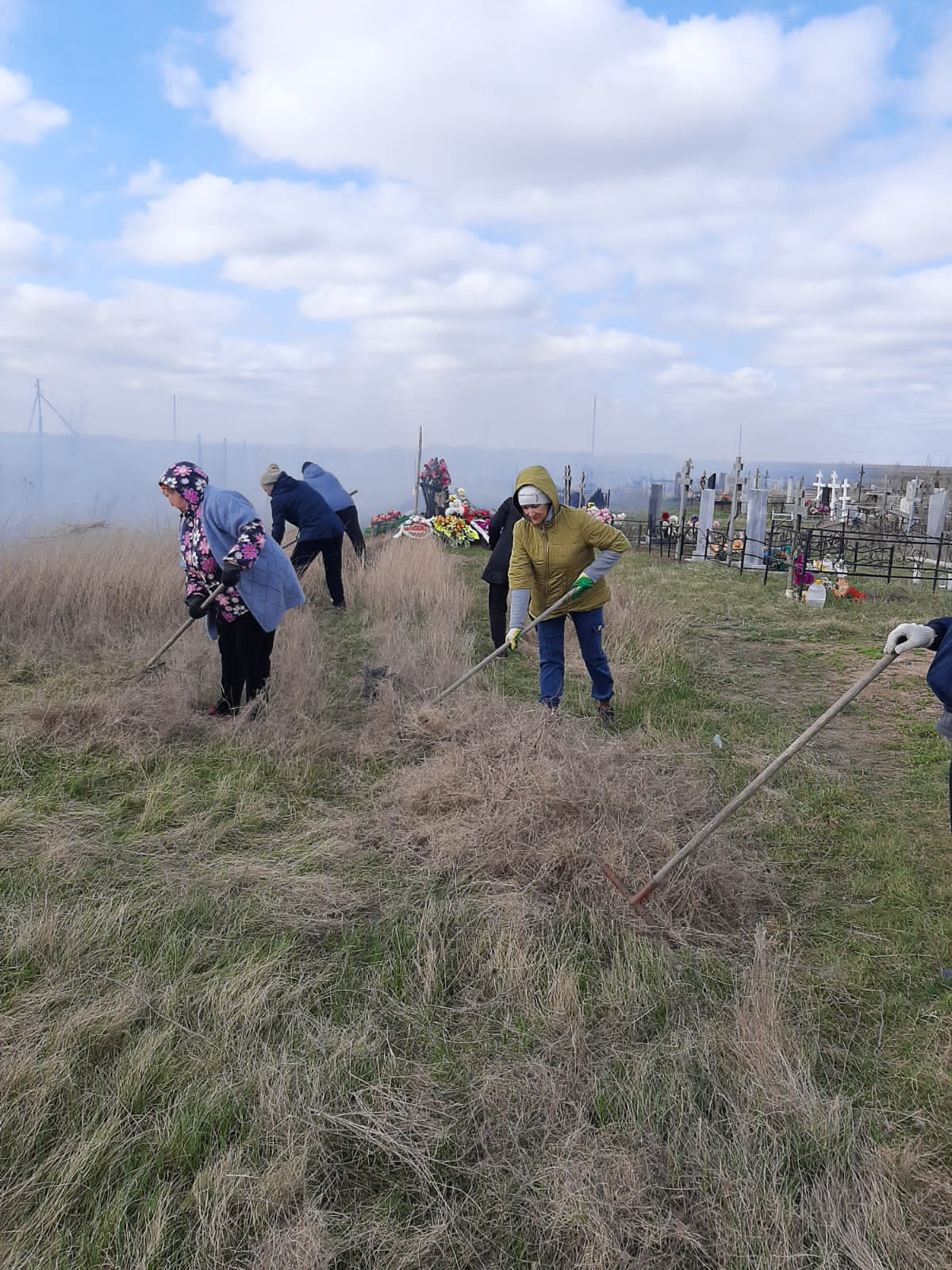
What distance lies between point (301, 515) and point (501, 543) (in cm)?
234

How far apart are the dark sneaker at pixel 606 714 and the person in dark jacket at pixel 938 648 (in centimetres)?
238

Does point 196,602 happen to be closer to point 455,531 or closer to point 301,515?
point 301,515

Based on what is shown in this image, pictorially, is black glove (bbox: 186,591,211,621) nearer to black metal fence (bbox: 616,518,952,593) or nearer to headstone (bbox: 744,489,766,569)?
black metal fence (bbox: 616,518,952,593)

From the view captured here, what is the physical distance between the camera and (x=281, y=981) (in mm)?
2457

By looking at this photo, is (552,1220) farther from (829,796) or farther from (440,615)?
(440,615)

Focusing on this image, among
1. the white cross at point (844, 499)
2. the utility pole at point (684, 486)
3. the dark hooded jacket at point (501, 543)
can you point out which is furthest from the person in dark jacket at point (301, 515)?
the white cross at point (844, 499)

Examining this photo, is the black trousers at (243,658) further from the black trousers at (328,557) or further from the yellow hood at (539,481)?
the black trousers at (328,557)

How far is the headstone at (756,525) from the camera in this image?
494 inches

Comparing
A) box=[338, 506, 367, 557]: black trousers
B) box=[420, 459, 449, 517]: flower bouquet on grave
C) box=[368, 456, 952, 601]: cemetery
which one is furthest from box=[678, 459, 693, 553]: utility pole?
box=[338, 506, 367, 557]: black trousers

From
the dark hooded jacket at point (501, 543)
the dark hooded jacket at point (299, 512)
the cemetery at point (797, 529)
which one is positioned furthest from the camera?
the cemetery at point (797, 529)

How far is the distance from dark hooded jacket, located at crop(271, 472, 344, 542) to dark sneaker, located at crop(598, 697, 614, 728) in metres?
3.68

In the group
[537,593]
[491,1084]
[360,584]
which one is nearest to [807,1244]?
[491,1084]

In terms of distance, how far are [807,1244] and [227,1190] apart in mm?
1251

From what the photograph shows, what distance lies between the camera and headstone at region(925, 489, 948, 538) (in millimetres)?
12969
